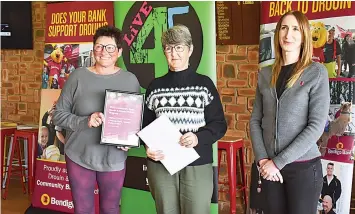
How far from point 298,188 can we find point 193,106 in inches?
25.7

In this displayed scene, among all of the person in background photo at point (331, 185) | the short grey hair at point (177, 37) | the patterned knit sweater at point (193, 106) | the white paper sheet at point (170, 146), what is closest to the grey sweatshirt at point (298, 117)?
the patterned knit sweater at point (193, 106)

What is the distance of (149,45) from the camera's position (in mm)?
3234

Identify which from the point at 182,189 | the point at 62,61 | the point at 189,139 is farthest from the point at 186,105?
the point at 62,61

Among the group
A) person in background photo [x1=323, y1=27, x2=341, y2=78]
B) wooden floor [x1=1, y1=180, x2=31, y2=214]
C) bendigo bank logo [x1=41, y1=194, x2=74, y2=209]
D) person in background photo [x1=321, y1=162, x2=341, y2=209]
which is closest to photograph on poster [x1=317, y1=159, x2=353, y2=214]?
person in background photo [x1=321, y1=162, x2=341, y2=209]

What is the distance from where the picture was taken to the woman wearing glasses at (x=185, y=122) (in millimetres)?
2383

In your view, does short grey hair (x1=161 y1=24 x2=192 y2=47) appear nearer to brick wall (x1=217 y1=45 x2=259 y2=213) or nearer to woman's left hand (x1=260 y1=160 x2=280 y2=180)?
woman's left hand (x1=260 y1=160 x2=280 y2=180)

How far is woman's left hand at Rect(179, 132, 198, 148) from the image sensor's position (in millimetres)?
2352

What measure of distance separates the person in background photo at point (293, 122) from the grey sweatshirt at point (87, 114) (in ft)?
2.69

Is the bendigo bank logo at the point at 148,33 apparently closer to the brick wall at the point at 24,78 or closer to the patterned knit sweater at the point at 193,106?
the patterned knit sweater at the point at 193,106

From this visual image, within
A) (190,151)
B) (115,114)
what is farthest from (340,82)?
(115,114)

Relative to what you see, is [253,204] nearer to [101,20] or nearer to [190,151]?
[190,151]

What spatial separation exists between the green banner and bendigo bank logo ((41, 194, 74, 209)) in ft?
2.58

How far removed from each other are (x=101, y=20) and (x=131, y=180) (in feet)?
4.60

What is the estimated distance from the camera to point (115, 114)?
2547mm
